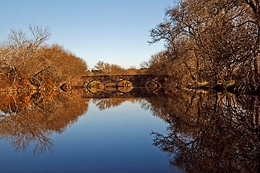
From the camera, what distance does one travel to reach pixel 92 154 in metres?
6.01

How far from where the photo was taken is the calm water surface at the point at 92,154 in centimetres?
504

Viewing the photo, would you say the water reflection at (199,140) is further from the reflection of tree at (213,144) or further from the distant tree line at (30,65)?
the distant tree line at (30,65)

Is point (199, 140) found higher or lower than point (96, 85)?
lower

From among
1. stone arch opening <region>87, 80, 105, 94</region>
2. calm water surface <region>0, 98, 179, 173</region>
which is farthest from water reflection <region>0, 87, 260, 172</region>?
stone arch opening <region>87, 80, 105, 94</region>

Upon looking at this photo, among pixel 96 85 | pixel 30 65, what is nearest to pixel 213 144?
pixel 30 65

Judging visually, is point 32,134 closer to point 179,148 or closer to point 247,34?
point 179,148

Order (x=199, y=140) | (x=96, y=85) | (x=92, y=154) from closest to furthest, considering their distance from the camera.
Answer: (x=92, y=154), (x=199, y=140), (x=96, y=85)

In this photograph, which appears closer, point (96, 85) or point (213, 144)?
point (213, 144)

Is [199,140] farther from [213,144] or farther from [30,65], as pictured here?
[30,65]

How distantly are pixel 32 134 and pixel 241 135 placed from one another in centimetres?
557

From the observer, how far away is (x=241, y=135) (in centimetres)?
688

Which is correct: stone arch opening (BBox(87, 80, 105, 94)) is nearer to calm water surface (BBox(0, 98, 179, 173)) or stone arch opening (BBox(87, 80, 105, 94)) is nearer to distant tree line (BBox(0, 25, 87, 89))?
distant tree line (BBox(0, 25, 87, 89))

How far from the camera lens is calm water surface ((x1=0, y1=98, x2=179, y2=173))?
5.04m

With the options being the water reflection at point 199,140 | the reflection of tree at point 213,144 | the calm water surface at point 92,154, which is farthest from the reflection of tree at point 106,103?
the reflection of tree at point 213,144
